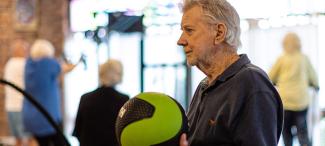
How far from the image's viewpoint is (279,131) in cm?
209

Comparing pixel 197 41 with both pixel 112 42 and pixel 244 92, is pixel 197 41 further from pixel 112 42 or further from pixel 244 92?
pixel 112 42

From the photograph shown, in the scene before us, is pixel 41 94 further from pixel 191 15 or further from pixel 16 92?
pixel 191 15

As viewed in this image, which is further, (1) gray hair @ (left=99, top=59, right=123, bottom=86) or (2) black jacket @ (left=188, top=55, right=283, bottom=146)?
(1) gray hair @ (left=99, top=59, right=123, bottom=86)

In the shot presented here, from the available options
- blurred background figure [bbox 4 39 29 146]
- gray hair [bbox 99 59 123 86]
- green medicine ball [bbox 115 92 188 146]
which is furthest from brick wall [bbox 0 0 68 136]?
green medicine ball [bbox 115 92 188 146]

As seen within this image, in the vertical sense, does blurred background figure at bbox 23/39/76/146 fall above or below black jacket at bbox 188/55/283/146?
below

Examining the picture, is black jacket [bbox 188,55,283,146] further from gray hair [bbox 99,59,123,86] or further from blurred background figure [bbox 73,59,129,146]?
gray hair [bbox 99,59,123,86]

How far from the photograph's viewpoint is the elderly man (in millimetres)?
1957

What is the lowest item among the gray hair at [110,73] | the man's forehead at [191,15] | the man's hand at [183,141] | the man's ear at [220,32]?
the gray hair at [110,73]

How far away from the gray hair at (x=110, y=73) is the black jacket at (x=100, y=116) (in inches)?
4.6

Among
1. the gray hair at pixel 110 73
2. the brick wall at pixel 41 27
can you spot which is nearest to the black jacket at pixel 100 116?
the gray hair at pixel 110 73

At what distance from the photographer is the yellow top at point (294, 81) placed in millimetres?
6285

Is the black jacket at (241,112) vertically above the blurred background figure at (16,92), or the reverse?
the black jacket at (241,112)

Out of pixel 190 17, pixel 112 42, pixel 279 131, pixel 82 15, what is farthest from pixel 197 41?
pixel 82 15

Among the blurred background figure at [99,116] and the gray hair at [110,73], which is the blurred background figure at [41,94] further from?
the blurred background figure at [99,116]
